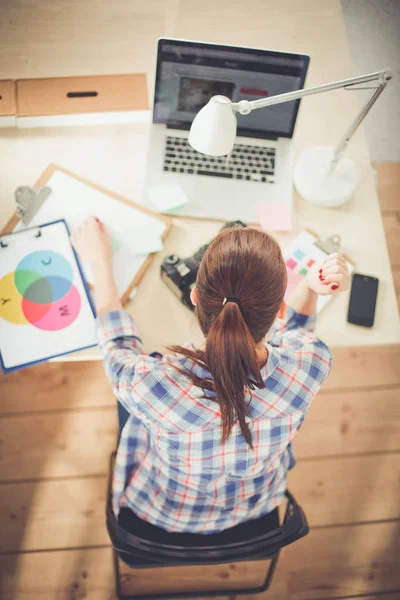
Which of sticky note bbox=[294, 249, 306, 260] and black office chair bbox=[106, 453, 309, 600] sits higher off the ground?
sticky note bbox=[294, 249, 306, 260]

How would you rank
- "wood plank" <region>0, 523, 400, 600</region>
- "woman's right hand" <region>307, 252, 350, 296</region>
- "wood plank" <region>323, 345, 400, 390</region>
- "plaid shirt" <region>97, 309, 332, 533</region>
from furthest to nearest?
"wood plank" <region>323, 345, 400, 390</region>, "wood plank" <region>0, 523, 400, 600</region>, "woman's right hand" <region>307, 252, 350, 296</region>, "plaid shirt" <region>97, 309, 332, 533</region>

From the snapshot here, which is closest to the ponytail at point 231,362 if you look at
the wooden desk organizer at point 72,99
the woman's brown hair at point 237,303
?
the woman's brown hair at point 237,303

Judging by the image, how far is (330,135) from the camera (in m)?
1.46

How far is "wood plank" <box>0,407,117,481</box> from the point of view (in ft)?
5.49

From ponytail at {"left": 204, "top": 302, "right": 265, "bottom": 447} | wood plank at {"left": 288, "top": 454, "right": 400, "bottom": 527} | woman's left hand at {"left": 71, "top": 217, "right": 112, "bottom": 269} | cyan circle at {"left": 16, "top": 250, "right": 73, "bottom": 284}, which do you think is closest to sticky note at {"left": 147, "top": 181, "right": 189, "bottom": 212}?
woman's left hand at {"left": 71, "top": 217, "right": 112, "bottom": 269}

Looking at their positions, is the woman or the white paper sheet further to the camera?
the white paper sheet

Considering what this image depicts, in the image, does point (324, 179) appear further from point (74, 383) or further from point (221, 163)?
point (74, 383)

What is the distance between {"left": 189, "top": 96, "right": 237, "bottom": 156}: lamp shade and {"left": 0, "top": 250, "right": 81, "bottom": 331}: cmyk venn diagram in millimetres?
454

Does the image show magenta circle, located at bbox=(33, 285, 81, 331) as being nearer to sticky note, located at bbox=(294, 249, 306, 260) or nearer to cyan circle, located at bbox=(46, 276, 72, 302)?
cyan circle, located at bbox=(46, 276, 72, 302)

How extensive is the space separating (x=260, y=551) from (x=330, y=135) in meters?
1.08

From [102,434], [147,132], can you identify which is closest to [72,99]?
[147,132]

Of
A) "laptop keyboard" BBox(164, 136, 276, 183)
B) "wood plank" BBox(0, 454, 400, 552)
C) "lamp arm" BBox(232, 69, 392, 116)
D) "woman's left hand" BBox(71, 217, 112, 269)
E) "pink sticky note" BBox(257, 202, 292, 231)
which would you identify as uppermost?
"lamp arm" BBox(232, 69, 392, 116)

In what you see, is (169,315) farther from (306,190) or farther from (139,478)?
(306,190)

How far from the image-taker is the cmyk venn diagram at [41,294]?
3.88 feet
